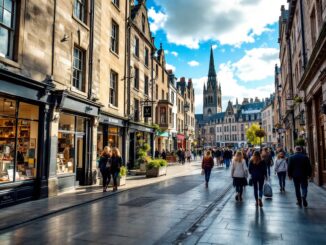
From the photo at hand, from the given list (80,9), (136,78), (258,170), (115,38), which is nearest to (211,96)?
(136,78)

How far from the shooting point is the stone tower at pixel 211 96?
12988cm

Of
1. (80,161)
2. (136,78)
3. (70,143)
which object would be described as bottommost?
(80,161)

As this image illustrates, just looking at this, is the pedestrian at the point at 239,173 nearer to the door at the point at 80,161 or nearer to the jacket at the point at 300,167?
the jacket at the point at 300,167

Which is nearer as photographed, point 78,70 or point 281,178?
point 281,178

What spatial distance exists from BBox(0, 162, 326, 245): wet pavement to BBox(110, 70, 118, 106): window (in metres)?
8.93

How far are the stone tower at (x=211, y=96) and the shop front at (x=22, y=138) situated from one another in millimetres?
121826

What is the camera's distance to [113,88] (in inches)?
717

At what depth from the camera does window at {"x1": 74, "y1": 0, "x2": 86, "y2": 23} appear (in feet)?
44.3

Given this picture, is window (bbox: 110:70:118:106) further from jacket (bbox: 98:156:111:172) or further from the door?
jacket (bbox: 98:156:111:172)

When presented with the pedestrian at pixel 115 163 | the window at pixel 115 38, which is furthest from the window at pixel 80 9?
the pedestrian at pixel 115 163

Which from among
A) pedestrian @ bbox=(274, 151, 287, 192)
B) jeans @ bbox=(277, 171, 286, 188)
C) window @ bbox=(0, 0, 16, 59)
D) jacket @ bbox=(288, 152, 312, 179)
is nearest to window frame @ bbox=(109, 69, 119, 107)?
window @ bbox=(0, 0, 16, 59)

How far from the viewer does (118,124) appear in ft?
59.2

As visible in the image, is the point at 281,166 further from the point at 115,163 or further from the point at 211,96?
the point at 211,96

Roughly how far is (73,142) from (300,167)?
961cm
